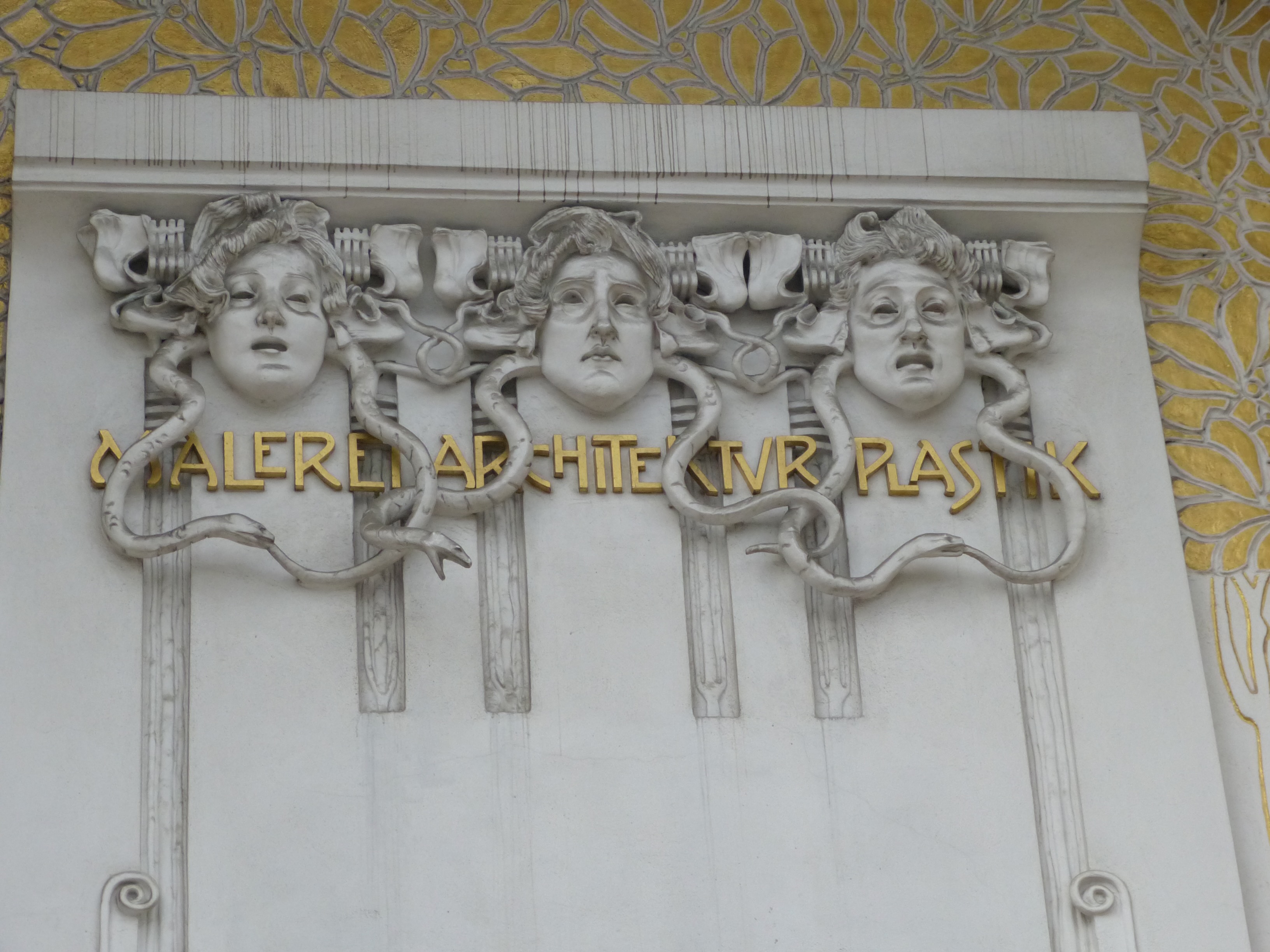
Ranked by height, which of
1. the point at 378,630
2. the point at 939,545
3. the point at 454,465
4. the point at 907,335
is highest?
the point at 907,335

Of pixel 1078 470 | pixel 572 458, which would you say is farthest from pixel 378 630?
pixel 1078 470

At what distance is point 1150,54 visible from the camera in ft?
21.7

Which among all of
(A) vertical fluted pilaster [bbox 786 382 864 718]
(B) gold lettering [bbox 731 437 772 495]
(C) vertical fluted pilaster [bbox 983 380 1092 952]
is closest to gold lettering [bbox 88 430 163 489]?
(B) gold lettering [bbox 731 437 772 495]

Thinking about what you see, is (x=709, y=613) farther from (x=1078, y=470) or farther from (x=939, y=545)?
(x=1078, y=470)

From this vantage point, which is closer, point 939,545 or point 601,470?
point 939,545

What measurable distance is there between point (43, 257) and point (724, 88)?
1.81 m

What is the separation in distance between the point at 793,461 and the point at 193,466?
1433 millimetres

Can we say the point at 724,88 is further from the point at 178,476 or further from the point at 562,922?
the point at 562,922

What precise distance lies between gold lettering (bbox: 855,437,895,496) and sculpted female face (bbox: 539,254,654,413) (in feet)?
1.78

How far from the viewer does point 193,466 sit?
5.68 metres

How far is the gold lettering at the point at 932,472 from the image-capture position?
5.91 metres

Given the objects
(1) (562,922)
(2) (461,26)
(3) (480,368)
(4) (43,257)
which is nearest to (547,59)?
(2) (461,26)

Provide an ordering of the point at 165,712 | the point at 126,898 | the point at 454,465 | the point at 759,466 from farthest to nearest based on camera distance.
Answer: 1. the point at 759,466
2. the point at 454,465
3. the point at 165,712
4. the point at 126,898

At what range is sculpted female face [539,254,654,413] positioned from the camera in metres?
5.86
